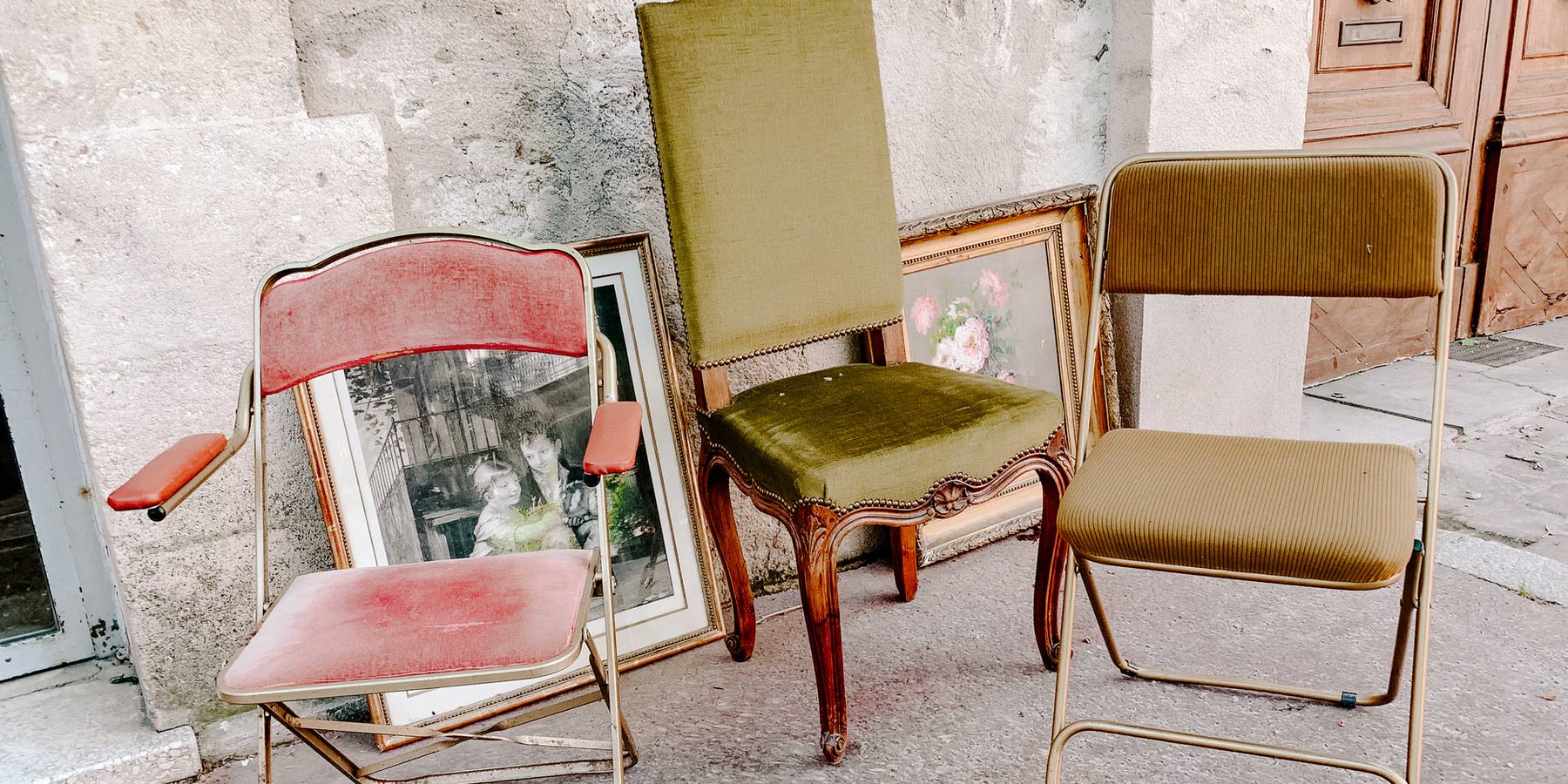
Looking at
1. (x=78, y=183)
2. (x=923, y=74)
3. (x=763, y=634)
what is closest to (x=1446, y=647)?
(x=763, y=634)

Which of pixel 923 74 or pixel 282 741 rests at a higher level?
pixel 923 74

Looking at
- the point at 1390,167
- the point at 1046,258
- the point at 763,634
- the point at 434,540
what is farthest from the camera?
the point at 1046,258

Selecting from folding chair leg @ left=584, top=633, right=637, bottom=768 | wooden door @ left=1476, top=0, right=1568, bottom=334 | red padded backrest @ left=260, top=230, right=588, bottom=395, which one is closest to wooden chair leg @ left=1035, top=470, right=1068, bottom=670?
folding chair leg @ left=584, top=633, right=637, bottom=768

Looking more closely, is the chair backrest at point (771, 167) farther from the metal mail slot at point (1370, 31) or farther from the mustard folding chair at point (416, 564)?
the metal mail slot at point (1370, 31)

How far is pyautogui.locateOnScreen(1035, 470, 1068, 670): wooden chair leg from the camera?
205 centimetres

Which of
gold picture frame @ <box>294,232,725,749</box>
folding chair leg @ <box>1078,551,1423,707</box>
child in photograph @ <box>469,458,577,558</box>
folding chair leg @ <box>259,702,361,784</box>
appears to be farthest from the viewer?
child in photograph @ <box>469,458,577,558</box>

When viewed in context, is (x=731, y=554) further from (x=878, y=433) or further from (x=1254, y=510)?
(x=1254, y=510)

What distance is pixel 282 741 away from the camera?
211 centimetres

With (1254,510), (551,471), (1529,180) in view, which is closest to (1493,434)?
(1529,180)

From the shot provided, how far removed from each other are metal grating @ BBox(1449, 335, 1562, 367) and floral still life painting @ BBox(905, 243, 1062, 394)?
91.6 inches

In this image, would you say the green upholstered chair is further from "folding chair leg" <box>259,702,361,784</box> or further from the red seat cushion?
"folding chair leg" <box>259,702,361,784</box>

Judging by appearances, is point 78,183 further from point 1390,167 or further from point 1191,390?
point 1191,390

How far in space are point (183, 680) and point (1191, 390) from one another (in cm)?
261

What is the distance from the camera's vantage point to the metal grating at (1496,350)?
159 inches
